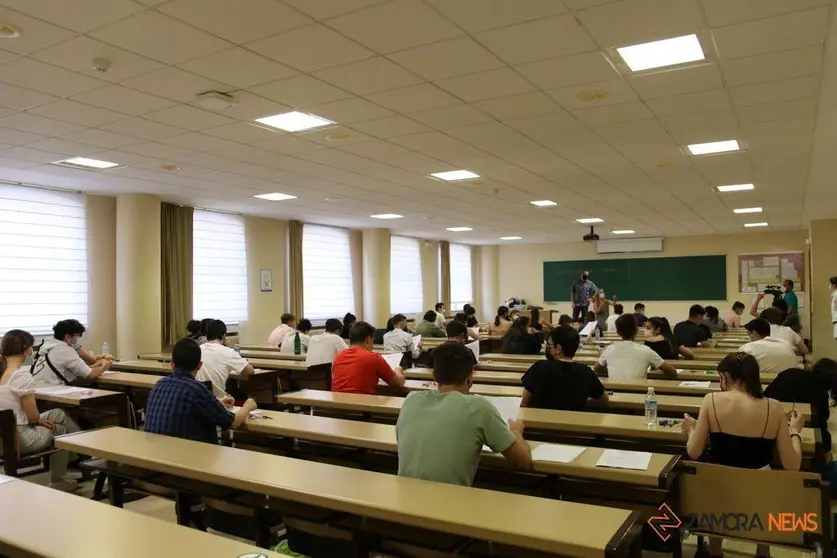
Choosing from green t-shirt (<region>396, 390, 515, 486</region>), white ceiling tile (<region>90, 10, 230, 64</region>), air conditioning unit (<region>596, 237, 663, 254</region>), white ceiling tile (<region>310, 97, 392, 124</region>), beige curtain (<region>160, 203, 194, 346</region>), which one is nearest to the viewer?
green t-shirt (<region>396, 390, 515, 486</region>)

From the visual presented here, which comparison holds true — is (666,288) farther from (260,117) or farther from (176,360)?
(176,360)

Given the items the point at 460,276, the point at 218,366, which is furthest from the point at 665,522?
the point at 460,276

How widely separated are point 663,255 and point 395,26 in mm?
15829

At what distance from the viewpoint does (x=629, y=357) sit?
504 cm

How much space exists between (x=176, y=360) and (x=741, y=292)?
16890 millimetres

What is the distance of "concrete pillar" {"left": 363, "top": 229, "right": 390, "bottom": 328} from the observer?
47.0 feet

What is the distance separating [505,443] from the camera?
2477mm

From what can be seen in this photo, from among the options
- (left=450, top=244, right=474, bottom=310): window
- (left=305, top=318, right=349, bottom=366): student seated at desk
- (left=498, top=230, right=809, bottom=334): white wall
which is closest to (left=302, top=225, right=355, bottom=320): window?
(left=450, top=244, right=474, bottom=310): window

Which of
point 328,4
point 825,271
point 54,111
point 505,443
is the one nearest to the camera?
point 505,443

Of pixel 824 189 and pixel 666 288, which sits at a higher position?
pixel 824 189

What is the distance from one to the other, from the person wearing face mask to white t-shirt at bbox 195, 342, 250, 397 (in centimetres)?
113

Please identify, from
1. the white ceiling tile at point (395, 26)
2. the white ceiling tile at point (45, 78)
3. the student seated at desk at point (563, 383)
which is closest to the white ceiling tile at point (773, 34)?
the white ceiling tile at point (395, 26)

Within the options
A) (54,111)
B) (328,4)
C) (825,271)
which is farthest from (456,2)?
(825,271)

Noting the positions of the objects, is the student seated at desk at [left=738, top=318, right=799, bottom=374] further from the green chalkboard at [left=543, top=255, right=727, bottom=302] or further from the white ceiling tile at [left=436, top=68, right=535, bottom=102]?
the green chalkboard at [left=543, top=255, right=727, bottom=302]
